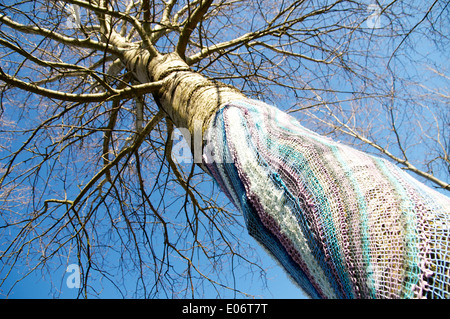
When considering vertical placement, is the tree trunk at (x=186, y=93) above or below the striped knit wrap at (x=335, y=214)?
above

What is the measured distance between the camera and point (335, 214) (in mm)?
722

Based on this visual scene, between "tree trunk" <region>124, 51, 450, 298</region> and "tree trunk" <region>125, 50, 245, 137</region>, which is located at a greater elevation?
"tree trunk" <region>125, 50, 245, 137</region>

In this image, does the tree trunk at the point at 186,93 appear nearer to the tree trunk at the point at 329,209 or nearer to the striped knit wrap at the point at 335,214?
the tree trunk at the point at 329,209

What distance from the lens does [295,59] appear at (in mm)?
2889

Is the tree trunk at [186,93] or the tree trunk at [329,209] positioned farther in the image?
the tree trunk at [186,93]

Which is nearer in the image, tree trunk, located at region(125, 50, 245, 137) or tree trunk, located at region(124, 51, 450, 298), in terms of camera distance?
tree trunk, located at region(124, 51, 450, 298)

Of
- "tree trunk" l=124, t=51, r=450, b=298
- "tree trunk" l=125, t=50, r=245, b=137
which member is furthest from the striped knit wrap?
"tree trunk" l=125, t=50, r=245, b=137

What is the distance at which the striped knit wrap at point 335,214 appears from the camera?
589 mm

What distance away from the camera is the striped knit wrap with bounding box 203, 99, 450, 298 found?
1.93 feet

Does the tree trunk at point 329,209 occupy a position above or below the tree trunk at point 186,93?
below

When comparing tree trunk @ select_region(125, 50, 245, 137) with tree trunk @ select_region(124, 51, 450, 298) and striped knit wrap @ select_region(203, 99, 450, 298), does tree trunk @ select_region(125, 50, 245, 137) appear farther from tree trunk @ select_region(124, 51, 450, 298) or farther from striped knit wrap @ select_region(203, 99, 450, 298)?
striped knit wrap @ select_region(203, 99, 450, 298)

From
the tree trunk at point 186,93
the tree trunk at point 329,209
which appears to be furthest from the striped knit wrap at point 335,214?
the tree trunk at point 186,93
